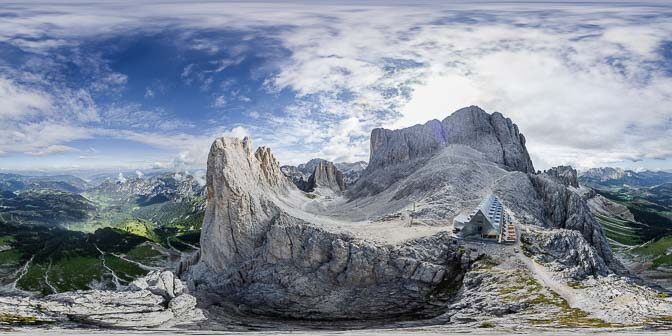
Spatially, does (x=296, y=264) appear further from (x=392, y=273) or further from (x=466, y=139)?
(x=466, y=139)

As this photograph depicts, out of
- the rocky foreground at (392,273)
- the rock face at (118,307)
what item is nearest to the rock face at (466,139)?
the rocky foreground at (392,273)

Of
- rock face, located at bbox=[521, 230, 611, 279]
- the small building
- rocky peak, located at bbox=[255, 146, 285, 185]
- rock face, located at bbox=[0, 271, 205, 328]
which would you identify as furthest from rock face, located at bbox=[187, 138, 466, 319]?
rocky peak, located at bbox=[255, 146, 285, 185]

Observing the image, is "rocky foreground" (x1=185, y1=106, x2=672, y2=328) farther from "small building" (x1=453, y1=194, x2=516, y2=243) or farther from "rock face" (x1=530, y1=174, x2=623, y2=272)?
"small building" (x1=453, y1=194, x2=516, y2=243)

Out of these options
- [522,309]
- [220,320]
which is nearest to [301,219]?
[220,320]

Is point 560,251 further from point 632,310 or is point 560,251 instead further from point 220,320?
point 220,320

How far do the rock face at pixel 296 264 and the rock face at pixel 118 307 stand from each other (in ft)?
29.1

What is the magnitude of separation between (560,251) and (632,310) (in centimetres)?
2103

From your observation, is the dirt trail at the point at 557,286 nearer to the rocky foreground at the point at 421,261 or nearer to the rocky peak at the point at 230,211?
the rocky foreground at the point at 421,261

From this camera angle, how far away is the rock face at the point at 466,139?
454ft

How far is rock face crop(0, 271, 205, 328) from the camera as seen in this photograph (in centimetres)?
5059

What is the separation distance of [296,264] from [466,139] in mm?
87040

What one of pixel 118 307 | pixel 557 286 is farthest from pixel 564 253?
pixel 118 307

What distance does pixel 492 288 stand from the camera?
58.2 metres

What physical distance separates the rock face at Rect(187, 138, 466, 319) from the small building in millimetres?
3326
